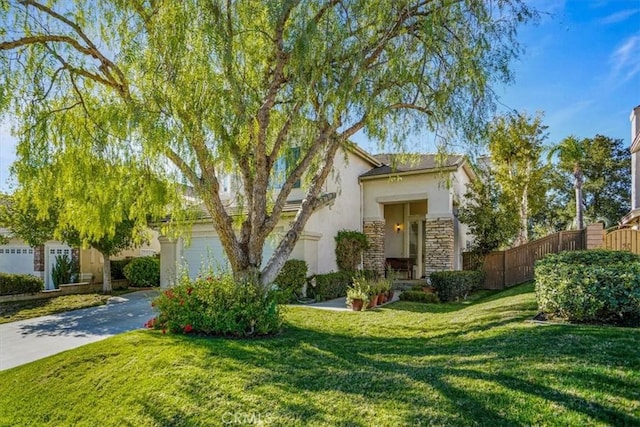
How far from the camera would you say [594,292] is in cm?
643

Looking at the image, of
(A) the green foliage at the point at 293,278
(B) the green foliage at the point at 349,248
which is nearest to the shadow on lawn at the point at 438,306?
(A) the green foliage at the point at 293,278

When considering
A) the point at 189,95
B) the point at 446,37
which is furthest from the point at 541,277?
the point at 189,95

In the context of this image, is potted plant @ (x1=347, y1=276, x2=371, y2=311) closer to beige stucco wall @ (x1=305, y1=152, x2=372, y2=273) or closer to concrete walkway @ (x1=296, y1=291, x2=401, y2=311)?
concrete walkway @ (x1=296, y1=291, x2=401, y2=311)

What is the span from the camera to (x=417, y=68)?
8.81 metres

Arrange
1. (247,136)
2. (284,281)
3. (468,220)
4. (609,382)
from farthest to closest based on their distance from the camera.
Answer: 1. (468,220)
2. (284,281)
3. (247,136)
4. (609,382)

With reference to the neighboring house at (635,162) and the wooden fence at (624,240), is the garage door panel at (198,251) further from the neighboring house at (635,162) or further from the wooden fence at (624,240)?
the neighboring house at (635,162)

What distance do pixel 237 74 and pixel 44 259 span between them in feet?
58.6

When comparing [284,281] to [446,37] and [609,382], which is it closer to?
[446,37]

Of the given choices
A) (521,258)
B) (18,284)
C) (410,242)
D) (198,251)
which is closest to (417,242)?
(410,242)

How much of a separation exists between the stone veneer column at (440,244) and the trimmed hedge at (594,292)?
853cm

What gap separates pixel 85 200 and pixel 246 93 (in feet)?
15.7

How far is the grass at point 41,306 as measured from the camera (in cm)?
1206

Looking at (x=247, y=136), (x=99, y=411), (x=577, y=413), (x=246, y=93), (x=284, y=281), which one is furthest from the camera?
(x=284, y=281)

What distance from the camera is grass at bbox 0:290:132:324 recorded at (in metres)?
12.1
